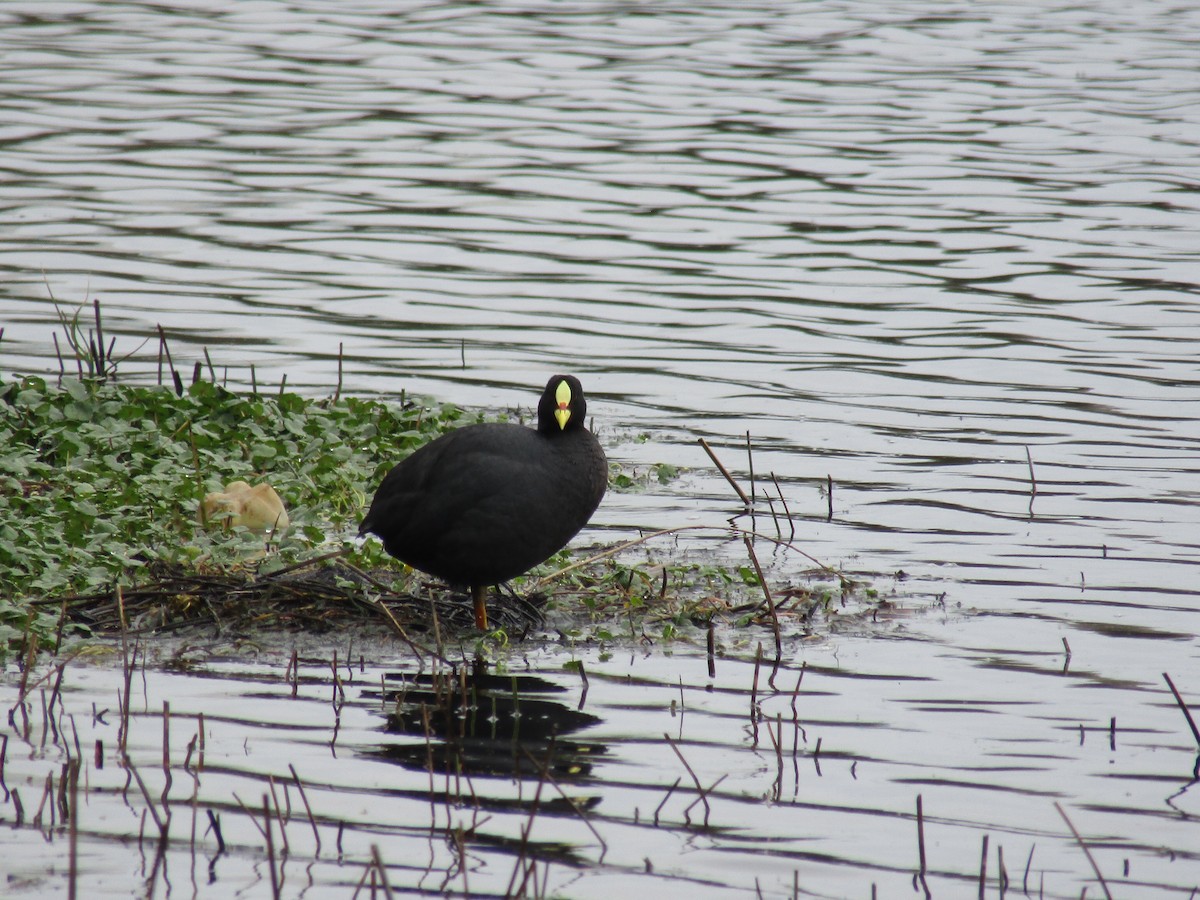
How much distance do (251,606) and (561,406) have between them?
166 cm

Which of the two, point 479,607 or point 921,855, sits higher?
point 921,855

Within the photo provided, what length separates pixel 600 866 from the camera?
214 inches

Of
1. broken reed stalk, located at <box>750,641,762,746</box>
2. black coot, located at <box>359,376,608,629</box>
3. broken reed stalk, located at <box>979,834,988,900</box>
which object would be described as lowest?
broken reed stalk, located at <box>750,641,762,746</box>

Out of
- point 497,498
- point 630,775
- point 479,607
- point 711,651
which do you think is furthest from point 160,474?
point 630,775

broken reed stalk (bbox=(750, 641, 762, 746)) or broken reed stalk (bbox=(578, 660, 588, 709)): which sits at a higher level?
broken reed stalk (bbox=(750, 641, 762, 746))

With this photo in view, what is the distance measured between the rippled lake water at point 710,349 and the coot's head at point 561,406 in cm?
102

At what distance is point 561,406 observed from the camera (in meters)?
7.63

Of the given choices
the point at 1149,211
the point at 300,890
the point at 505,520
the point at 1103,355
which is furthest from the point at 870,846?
the point at 1149,211

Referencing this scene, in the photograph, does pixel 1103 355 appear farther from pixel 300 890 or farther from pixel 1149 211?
pixel 300 890

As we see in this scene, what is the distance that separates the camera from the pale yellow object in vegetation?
8758mm

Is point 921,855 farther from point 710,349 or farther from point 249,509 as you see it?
point 710,349

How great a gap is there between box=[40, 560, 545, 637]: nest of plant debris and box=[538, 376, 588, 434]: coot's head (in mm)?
921

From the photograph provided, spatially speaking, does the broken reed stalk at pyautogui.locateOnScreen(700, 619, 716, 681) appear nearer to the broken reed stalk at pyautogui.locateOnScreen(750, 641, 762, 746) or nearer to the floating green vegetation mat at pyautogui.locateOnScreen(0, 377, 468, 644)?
the broken reed stalk at pyautogui.locateOnScreen(750, 641, 762, 746)

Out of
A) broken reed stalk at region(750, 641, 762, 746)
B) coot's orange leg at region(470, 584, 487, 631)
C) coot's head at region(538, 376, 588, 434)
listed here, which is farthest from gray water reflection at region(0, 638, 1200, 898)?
coot's head at region(538, 376, 588, 434)
